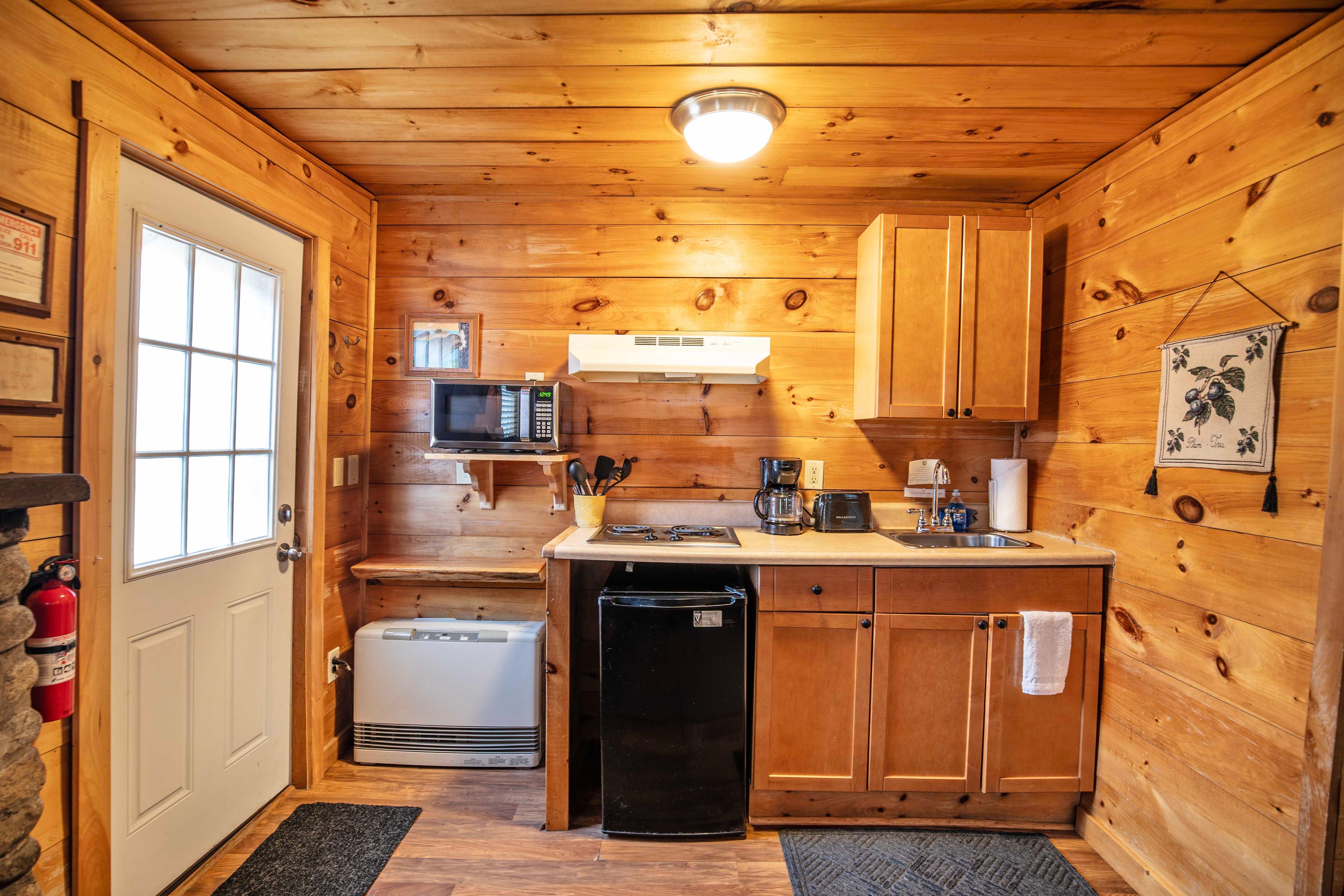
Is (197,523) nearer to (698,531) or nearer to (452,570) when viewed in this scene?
(452,570)

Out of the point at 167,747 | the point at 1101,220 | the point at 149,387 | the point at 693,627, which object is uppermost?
the point at 1101,220

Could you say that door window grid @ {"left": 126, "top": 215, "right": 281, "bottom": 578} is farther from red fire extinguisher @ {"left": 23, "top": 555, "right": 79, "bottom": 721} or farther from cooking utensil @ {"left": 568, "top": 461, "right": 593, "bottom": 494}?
cooking utensil @ {"left": 568, "top": 461, "right": 593, "bottom": 494}

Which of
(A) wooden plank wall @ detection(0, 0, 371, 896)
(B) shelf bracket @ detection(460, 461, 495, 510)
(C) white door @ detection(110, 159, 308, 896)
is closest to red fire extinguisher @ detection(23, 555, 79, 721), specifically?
(A) wooden plank wall @ detection(0, 0, 371, 896)

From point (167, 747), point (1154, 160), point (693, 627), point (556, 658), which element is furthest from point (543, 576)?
point (1154, 160)

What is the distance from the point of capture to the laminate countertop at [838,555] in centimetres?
189

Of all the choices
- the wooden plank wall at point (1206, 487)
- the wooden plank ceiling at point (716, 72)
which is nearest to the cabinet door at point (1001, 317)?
the wooden plank wall at point (1206, 487)

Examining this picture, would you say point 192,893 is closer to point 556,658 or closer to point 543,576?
point 556,658

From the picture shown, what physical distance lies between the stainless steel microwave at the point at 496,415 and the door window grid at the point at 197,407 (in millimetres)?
543

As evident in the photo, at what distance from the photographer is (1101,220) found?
2.05 meters

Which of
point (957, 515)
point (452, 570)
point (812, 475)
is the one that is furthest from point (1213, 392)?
point (452, 570)

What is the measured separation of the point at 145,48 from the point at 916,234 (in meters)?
2.36

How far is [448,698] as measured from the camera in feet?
7.49

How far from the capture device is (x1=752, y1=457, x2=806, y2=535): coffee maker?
2275 millimetres

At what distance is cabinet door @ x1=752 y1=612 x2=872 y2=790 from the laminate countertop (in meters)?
0.19
